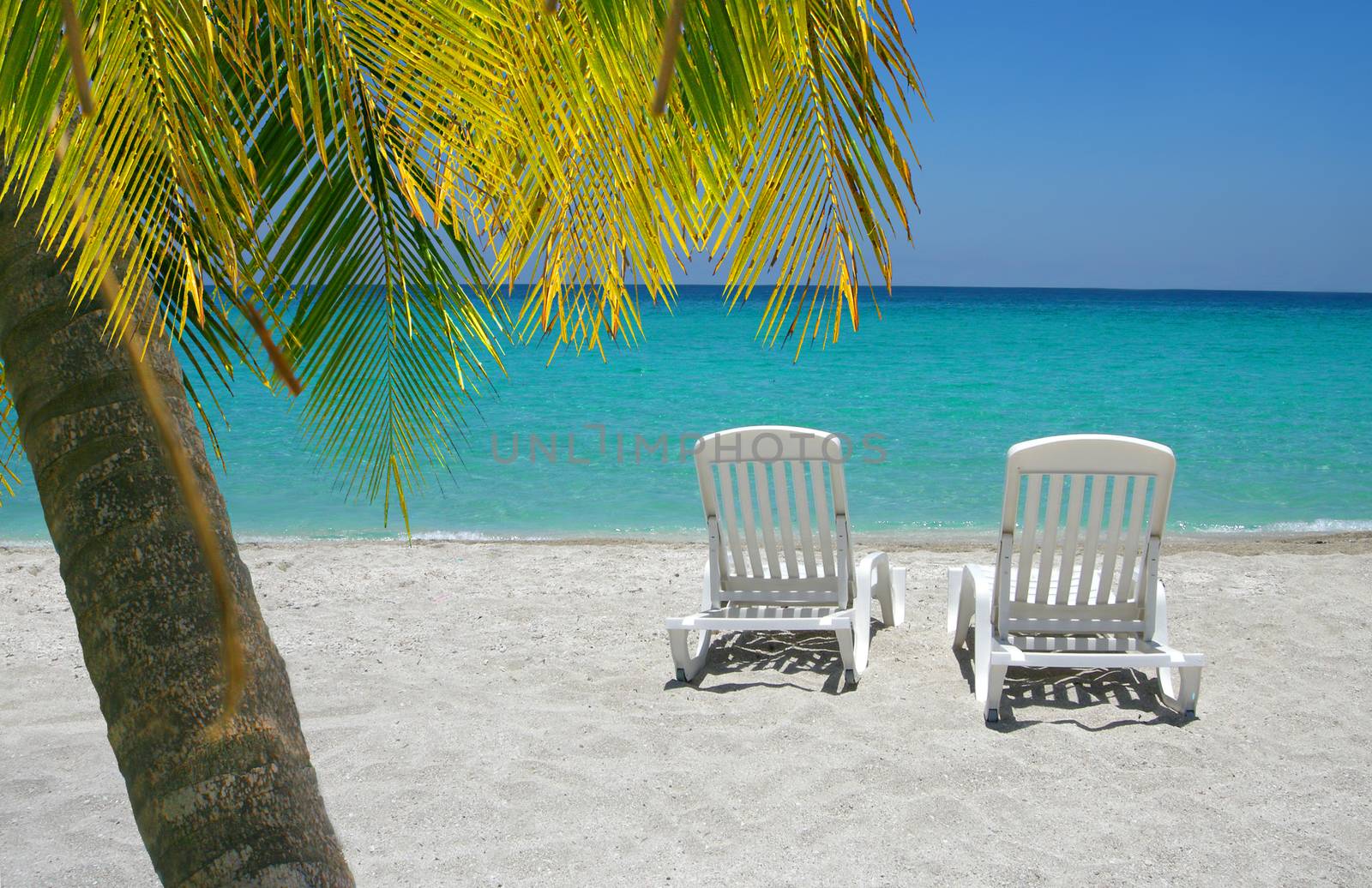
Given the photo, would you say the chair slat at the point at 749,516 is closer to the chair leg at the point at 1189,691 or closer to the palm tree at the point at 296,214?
the chair leg at the point at 1189,691

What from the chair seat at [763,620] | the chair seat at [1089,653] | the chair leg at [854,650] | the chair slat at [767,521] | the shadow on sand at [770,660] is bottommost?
the shadow on sand at [770,660]

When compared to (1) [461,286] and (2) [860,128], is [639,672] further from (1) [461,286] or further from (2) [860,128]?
(2) [860,128]

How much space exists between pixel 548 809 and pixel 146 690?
2.18 meters

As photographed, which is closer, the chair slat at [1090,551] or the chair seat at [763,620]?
the chair slat at [1090,551]

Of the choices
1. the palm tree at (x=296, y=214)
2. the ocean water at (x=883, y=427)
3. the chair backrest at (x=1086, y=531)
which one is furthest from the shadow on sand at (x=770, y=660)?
the palm tree at (x=296, y=214)

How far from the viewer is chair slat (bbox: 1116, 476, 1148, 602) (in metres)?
4.38

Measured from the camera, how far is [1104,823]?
3.36m

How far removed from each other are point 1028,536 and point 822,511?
40.1 inches

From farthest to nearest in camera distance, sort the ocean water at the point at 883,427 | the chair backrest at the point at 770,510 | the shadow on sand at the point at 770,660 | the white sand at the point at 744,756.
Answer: the ocean water at the point at 883,427 < the chair backrest at the point at 770,510 < the shadow on sand at the point at 770,660 < the white sand at the point at 744,756

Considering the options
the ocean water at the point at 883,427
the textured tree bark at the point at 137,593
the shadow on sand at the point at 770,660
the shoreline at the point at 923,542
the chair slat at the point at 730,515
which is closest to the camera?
the textured tree bark at the point at 137,593

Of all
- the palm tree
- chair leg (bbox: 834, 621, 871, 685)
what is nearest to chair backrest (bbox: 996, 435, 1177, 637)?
chair leg (bbox: 834, 621, 871, 685)

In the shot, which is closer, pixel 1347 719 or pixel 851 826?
pixel 851 826

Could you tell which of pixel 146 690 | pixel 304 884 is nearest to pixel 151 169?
pixel 146 690

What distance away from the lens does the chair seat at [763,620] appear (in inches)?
181
